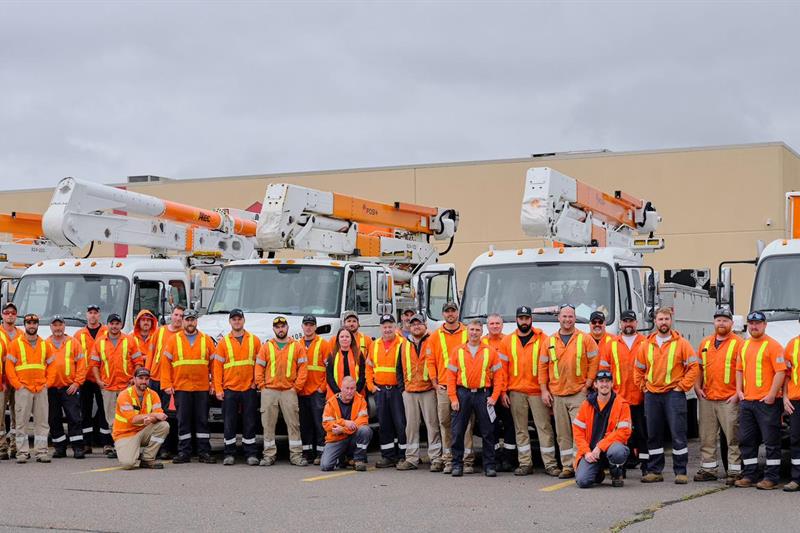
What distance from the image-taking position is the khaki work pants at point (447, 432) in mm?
13805

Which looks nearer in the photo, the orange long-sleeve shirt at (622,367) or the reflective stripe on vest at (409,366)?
the orange long-sleeve shirt at (622,367)

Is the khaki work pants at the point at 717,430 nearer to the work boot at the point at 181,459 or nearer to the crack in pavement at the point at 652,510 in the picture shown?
the crack in pavement at the point at 652,510

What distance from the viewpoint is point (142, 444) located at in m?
14.3

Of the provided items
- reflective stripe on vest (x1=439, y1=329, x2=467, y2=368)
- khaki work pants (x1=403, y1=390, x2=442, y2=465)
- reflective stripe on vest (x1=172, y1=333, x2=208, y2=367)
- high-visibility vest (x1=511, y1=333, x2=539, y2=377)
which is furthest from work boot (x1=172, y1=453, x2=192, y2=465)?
high-visibility vest (x1=511, y1=333, x2=539, y2=377)

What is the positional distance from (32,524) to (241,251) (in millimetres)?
10955

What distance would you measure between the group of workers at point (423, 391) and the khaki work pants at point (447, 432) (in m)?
0.02

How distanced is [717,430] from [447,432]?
2.97 metres

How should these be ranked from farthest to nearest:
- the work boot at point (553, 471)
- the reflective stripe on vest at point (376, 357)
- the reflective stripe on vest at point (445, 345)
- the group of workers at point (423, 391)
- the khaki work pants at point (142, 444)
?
the reflective stripe on vest at point (376, 357) → the khaki work pants at point (142, 444) → the reflective stripe on vest at point (445, 345) → the work boot at point (553, 471) → the group of workers at point (423, 391)

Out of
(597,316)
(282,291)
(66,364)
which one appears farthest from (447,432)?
(66,364)

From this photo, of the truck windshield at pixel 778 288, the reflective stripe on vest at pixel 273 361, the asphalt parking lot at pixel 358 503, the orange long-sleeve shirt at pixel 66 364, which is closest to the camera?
the asphalt parking lot at pixel 358 503

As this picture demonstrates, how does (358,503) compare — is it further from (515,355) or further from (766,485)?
(766,485)

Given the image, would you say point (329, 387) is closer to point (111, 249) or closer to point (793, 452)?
point (793, 452)

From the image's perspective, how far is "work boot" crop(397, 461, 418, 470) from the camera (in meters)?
14.2

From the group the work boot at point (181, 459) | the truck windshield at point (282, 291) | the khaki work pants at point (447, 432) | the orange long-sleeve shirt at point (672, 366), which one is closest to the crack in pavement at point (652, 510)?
the orange long-sleeve shirt at point (672, 366)
